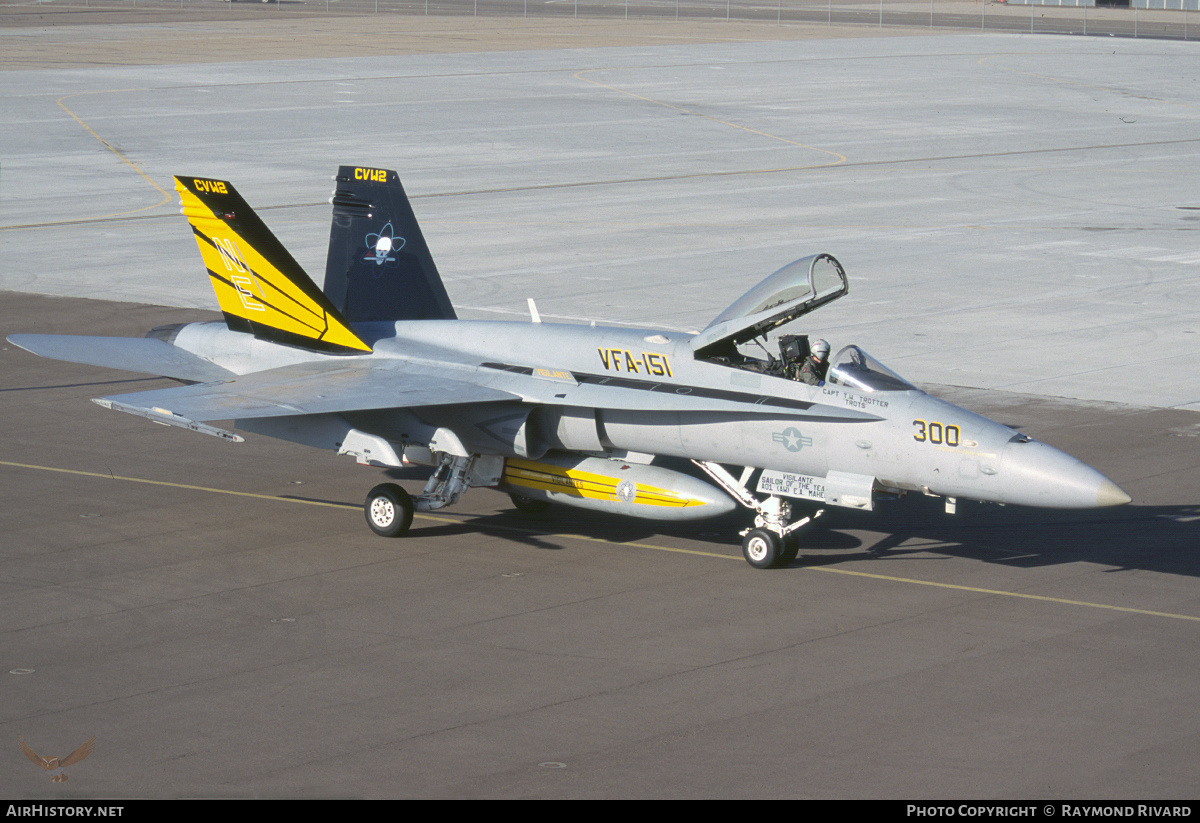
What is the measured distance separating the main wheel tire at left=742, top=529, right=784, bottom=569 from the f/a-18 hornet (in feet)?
0.09

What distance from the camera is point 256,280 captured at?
19.4 m

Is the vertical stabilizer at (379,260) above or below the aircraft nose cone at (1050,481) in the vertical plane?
above

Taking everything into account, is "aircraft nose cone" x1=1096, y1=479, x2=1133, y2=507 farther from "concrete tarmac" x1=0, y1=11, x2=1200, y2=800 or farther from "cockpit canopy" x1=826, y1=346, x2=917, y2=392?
"cockpit canopy" x1=826, y1=346, x2=917, y2=392

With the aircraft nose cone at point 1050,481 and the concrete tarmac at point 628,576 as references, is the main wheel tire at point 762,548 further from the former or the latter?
the aircraft nose cone at point 1050,481

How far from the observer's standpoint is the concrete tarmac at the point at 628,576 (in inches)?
457

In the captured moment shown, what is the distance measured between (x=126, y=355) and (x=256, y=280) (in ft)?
6.61

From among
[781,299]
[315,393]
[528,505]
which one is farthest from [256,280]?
[781,299]

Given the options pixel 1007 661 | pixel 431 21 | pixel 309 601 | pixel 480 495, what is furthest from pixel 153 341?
pixel 431 21

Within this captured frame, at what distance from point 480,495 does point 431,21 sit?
269 feet

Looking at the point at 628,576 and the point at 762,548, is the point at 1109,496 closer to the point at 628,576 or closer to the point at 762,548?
the point at 762,548

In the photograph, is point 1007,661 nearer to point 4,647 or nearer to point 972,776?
point 972,776

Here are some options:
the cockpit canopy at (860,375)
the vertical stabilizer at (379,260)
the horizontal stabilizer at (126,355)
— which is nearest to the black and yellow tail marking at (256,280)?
the horizontal stabilizer at (126,355)

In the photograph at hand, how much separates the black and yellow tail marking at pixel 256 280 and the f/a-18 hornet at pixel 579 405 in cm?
3

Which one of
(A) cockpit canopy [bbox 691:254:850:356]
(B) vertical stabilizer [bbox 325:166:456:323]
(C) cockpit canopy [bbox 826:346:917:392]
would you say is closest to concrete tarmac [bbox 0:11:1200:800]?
(C) cockpit canopy [bbox 826:346:917:392]
